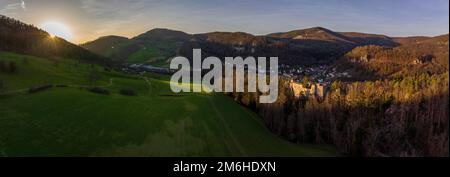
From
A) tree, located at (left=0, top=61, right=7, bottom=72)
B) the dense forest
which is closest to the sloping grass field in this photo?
tree, located at (left=0, top=61, right=7, bottom=72)

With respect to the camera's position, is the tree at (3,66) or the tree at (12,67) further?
the tree at (12,67)

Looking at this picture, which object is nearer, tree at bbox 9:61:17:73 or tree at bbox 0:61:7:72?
tree at bbox 0:61:7:72

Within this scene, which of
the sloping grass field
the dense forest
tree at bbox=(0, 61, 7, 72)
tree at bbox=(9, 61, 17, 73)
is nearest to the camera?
the sloping grass field

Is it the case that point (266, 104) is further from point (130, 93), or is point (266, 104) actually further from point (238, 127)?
point (130, 93)

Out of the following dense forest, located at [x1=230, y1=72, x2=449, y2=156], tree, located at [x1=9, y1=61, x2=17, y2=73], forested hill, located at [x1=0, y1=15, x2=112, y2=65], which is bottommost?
dense forest, located at [x1=230, y1=72, x2=449, y2=156]

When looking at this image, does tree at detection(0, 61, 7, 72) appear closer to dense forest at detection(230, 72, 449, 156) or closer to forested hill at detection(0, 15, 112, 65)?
forested hill at detection(0, 15, 112, 65)

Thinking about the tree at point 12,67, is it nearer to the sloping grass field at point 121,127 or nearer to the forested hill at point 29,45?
the sloping grass field at point 121,127

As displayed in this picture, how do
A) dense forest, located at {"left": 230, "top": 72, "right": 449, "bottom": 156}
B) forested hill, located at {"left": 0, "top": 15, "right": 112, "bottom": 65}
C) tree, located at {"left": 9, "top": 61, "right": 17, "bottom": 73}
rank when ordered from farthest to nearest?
forested hill, located at {"left": 0, "top": 15, "right": 112, "bottom": 65} → tree, located at {"left": 9, "top": 61, "right": 17, "bottom": 73} → dense forest, located at {"left": 230, "top": 72, "right": 449, "bottom": 156}

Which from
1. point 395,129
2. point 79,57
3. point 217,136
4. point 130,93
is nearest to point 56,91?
point 130,93

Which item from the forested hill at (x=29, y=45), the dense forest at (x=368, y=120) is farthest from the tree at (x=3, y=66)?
the dense forest at (x=368, y=120)
